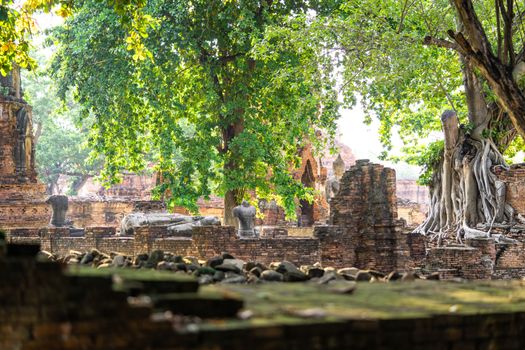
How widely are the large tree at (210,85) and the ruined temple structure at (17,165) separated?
2.96 meters

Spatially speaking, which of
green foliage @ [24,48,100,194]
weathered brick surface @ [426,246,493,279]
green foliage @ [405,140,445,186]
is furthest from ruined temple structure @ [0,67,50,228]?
green foliage @ [24,48,100,194]

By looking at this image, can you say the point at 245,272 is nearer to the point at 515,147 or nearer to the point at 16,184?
the point at 16,184

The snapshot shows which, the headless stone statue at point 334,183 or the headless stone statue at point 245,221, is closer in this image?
the headless stone statue at point 245,221

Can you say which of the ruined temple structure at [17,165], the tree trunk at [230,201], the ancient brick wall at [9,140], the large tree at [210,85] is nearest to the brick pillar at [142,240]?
the large tree at [210,85]

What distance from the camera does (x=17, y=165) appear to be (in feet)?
83.4

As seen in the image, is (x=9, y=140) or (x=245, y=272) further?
(x=9, y=140)

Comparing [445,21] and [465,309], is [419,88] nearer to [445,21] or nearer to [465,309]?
[445,21]

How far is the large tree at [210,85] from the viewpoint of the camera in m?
21.1

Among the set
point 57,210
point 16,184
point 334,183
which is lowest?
point 57,210

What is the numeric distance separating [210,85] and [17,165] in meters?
7.37

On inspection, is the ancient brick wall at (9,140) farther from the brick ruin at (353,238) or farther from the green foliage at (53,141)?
the green foliage at (53,141)

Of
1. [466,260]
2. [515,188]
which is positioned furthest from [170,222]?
[515,188]

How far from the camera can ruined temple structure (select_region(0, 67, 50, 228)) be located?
2422 cm

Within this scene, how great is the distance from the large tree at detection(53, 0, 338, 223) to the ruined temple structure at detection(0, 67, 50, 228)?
2.96m
